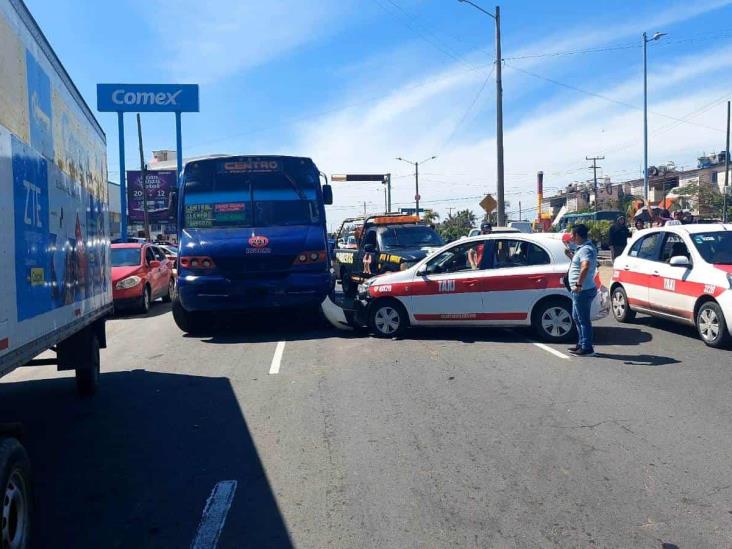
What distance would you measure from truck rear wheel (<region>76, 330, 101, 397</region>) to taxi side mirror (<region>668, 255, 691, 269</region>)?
785cm

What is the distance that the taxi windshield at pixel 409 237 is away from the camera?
52.3 feet

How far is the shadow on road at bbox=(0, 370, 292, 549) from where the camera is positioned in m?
4.16

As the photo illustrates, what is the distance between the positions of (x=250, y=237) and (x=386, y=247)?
16.2 feet

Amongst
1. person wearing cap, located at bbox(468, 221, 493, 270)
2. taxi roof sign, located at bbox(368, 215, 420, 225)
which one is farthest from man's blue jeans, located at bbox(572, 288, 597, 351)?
taxi roof sign, located at bbox(368, 215, 420, 225)

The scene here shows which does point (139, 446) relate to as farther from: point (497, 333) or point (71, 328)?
point (497, 333)

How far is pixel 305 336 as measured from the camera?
11656mm

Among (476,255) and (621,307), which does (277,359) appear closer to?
(476,255)

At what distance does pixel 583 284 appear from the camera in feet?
29.9

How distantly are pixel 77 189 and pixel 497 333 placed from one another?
23.3 feet

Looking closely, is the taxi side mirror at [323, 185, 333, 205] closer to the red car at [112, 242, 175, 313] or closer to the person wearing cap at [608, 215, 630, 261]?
the red car at [112, 242, 175, 313]

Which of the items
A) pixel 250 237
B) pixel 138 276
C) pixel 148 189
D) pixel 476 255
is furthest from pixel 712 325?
pixel 148 189

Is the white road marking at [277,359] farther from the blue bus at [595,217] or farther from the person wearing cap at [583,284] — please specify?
the blue bus at [595,217]

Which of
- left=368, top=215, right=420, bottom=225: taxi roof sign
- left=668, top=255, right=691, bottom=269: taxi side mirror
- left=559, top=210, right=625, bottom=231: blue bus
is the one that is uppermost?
left=559, top=210, right=625, bottom=231: blue bus

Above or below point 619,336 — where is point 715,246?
above
